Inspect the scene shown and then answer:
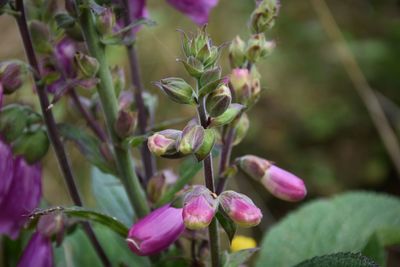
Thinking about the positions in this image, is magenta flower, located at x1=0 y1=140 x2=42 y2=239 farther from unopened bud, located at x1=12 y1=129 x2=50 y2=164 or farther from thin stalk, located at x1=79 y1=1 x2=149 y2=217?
thin stalk, located at x1=79 y1=1 x2=149 y2=217

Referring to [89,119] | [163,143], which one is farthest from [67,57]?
[163,143]

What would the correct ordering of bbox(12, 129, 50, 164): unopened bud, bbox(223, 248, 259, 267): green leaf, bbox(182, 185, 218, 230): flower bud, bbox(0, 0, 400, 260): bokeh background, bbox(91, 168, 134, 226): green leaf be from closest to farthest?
1. bbox(182, 185, 218, 230): flower bud
2. bbox(223, 248, 259, 267): green leaf
3. bbox(12, 129, 50, 164): unopened bud
4. bbox(91, 168, 134, 226): green leaf
5. bbox(0, 0, 400, 260): bokeh background

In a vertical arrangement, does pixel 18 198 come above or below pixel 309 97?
above

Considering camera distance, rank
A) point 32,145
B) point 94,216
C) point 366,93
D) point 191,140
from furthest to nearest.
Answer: point 366,93
point 32,145
point 94,216
point 191,140

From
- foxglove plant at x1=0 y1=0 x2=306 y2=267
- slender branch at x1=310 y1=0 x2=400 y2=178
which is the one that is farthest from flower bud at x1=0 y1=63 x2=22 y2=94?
slender branch at x1=310 y1=0 x2=400 y2=178

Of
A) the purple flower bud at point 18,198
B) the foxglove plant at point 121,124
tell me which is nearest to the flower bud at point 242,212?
the foxglove plant at point 121,124

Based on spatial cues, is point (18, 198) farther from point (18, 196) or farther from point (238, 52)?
point (238, 52)

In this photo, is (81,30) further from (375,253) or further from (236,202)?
(375,253)
